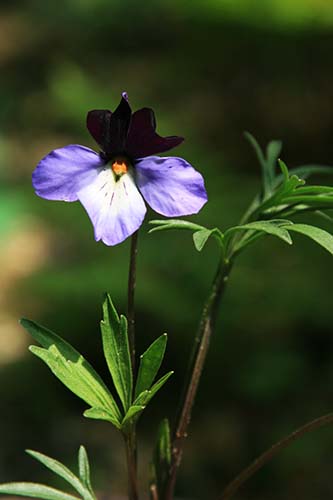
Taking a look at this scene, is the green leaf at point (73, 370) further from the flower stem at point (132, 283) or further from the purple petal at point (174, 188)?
the purple petal at point (174, 188)

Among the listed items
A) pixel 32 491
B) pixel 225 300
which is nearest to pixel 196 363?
pixel 32 491

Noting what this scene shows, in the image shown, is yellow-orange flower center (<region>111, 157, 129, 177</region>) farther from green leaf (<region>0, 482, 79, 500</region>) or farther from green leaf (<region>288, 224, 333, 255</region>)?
green leaf (<region>0, 482, 79, 500</region>)

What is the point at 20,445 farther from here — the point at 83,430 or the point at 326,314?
the point at 326,314

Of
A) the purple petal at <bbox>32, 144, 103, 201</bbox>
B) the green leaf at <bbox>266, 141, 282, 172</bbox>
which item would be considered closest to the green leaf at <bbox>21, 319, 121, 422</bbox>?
the purple petal at <bbox>32, 144, 103, 201</bbox>

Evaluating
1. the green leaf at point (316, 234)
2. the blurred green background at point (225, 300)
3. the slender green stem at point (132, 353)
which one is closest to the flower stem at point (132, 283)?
the slender green stem at point (132, 353)

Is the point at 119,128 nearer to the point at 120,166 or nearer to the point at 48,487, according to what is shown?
the point at 120,166
